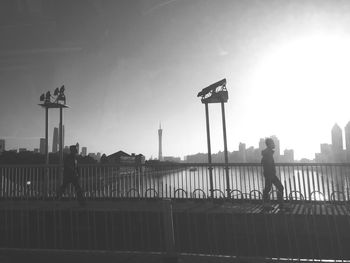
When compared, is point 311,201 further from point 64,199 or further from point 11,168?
point 11,168

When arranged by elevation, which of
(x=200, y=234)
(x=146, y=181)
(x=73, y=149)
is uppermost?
(x=73, y=149)

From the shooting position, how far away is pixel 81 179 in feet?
41.8

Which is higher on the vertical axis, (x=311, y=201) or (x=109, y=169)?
(x=109, y=169)

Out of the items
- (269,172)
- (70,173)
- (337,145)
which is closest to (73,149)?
(70,173)

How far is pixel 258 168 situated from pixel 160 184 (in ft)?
12.3

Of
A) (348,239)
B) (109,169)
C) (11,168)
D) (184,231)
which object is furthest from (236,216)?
(11,168)

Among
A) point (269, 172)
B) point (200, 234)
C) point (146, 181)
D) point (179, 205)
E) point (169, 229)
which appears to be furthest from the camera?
point (146, 181)

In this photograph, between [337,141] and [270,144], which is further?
[337,141]

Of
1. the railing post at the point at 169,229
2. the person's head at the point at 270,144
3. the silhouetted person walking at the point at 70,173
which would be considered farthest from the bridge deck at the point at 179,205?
the railing post at the point at 169,229

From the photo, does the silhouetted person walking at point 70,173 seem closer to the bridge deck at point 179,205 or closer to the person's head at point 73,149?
the person's head at point 73,149

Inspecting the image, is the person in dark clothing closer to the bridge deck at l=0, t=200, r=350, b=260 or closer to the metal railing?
the metal railing

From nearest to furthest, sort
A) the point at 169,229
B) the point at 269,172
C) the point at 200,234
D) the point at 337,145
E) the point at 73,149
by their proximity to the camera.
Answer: the point at 169,229
the point at 200,234
the point at 269,172
the point at 73,149
the point at 337,145

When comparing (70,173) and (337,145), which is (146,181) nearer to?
(70,173)

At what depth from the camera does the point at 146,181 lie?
12305 millimetres
